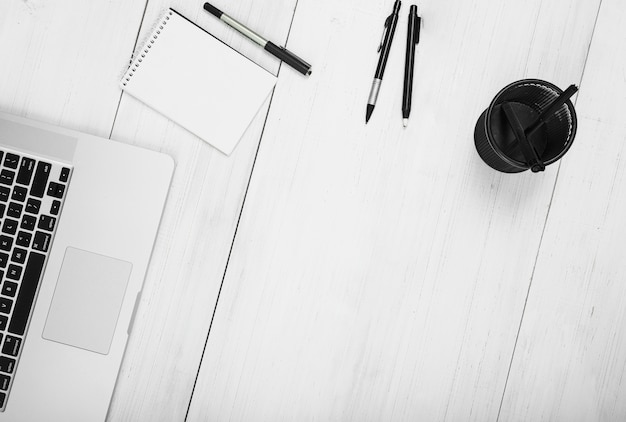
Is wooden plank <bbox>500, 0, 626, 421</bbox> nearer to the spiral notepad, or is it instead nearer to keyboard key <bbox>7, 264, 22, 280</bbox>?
the spiral notepad

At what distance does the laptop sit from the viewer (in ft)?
2.44

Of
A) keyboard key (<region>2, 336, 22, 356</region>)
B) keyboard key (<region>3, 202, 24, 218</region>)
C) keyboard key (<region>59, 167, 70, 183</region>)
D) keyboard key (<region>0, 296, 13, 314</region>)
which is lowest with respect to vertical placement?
keyboard key (<region>2, 336, 22, 356</region>)

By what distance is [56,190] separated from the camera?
759 mm

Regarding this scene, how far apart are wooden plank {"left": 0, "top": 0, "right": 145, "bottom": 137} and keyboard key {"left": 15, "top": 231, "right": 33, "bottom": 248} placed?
0.16 metres

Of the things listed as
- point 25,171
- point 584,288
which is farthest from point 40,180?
point 584,288

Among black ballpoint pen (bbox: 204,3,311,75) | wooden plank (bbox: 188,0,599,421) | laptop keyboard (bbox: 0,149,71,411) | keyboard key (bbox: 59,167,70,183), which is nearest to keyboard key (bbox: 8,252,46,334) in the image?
laptop keyboard (bbox: 0,149,71,411)

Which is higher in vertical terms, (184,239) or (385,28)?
(385,28)

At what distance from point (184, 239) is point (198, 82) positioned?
22 cm

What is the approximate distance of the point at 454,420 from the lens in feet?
2.60

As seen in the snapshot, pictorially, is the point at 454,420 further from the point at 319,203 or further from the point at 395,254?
the point at 319,203

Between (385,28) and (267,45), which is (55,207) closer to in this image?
(267,45)

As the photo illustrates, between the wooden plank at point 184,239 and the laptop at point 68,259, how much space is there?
0.03 m

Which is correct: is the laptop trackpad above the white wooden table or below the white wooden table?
below

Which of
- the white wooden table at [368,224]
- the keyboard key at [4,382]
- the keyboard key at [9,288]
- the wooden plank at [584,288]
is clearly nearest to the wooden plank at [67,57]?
the white wooden table at [368,224]
